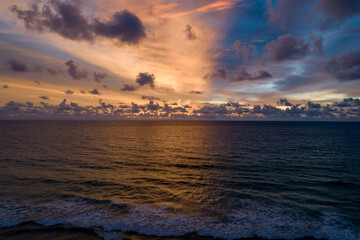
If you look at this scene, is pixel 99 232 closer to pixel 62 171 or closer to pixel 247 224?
pixel 247 224

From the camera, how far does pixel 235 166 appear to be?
3022cm

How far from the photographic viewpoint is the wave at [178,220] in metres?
12.2

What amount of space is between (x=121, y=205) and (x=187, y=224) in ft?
20.7

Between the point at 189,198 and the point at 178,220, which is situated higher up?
→ the point at 178,220

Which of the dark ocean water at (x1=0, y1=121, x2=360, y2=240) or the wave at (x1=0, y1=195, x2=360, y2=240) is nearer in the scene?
the wave at (x1=0, y1=195, x2=360, y2=240)

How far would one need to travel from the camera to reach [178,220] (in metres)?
13.5

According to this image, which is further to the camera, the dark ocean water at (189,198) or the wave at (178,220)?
the dark ocean water at (189,198)

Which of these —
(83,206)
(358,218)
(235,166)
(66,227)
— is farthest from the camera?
(235,166)

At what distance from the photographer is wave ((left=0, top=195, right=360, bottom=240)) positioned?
12172 mm

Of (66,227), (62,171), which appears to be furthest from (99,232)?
(62,171)

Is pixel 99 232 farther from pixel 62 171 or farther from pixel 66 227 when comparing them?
pixel 62 171

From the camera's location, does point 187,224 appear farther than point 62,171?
No

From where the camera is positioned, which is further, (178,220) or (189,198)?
(189,198)

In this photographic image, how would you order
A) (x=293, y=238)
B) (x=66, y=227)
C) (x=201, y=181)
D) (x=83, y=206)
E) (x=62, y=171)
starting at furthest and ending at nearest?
(x=62, y=171) < (x=201, y=181) < (x=83, y=206) < (x=66, y=227) < (x=293, y=238)
